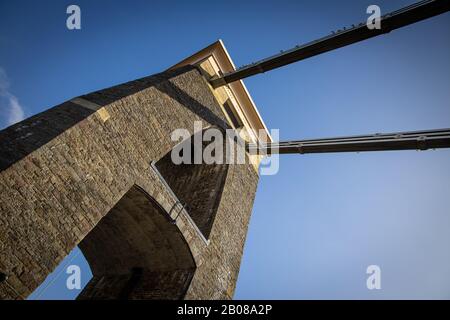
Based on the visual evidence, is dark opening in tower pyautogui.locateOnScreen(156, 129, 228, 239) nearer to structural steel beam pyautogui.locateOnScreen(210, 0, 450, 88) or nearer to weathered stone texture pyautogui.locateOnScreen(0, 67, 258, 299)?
weathered stone texture pyautogui.locateOnScreen(0, 67, 258, 299)

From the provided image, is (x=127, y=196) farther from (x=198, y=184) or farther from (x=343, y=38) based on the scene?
(x=343, y=38)

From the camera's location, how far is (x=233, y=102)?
370 inches

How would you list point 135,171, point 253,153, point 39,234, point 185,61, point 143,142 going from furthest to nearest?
1. point 185,61
2. point 253,153
3. point 143,142
4. point 135,171
5. point 39,234

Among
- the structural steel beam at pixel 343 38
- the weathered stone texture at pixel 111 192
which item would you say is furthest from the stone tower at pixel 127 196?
the structural steel beam at pixel 343 38

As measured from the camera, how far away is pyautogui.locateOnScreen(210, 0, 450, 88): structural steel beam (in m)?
5.91

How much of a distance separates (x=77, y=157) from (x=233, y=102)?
6.10 m

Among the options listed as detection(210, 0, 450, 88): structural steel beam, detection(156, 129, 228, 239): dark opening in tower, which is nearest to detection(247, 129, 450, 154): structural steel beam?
detection(156, 129, 228, 239): dark opening in tower

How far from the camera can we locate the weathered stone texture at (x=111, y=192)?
3.39 meters

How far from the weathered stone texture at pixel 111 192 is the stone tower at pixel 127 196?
0.05ft

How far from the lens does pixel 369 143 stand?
264 inches

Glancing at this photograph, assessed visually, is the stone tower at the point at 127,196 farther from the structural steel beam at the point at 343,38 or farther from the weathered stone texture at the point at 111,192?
the structural steel beam at the point at 343,38

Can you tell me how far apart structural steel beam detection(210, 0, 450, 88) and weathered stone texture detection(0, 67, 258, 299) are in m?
1.40
